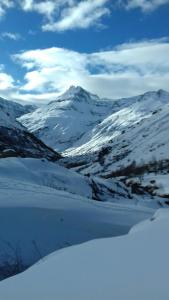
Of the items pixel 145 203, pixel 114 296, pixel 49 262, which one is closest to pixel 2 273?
pixel 49 262

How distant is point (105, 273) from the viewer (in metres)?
5.09

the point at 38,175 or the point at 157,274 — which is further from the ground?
the point at 38,175

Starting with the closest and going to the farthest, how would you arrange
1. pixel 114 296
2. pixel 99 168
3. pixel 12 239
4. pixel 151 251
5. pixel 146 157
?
1. pixel 114 296
2. pixel 151 251
3. pixel 12 239
4. pixel 99 168
5. pixel 146 157

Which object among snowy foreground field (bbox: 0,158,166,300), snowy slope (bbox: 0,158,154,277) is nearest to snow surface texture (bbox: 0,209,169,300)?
snowy foreground field (bbox: 0,158,166,300)

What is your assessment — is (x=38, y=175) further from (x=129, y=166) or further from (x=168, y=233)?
(x=129, y=166)

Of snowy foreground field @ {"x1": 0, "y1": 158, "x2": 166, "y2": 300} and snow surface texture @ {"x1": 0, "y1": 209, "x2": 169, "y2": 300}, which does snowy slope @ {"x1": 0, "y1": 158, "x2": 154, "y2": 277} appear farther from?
snow surface texture @ {"x1": 0, "y1": 209, "x2": 169, "y2": 300}

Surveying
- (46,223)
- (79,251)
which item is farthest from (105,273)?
(46,223)

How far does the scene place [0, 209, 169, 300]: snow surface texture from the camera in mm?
4523

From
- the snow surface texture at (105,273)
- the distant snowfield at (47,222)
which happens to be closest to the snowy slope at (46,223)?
the distant snowfield at (47,222)

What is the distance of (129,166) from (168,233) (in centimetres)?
16383

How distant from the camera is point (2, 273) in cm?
873

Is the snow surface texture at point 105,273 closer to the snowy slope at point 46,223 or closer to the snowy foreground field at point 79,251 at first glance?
the snowy foreground field at point 79,251

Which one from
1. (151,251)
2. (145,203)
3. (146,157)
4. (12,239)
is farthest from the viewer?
(146,157)

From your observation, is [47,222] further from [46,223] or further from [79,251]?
[79,251]
